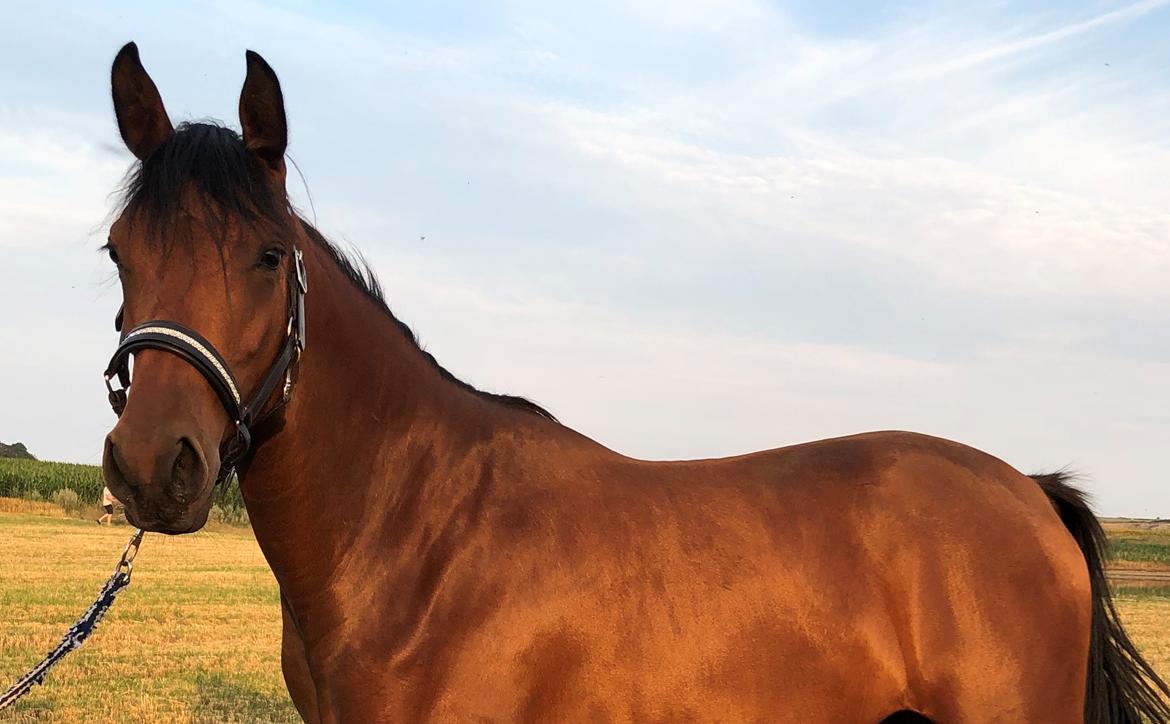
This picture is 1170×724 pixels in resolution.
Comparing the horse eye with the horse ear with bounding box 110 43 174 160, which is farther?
the horse ear with bounding box 110 43 174 160

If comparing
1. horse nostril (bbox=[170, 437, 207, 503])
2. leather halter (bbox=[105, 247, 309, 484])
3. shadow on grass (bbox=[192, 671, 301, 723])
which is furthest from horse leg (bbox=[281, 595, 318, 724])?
shadow on grass (bbox=[192, 671, 301, 723])

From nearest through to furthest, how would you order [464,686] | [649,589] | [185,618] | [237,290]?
[237,290]
[464,686]
[649,589]
[185,618]

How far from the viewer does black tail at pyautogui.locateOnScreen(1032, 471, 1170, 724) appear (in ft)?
12.7

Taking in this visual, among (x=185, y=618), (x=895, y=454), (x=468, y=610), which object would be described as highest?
(x=895, y=454)

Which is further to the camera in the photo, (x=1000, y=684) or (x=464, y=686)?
(x=1000, y=684)

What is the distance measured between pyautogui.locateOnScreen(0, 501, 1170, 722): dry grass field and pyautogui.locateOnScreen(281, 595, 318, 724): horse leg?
568cm

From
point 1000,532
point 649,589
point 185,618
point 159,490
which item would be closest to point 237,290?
point 159,490

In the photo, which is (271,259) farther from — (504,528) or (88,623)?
(88,623)

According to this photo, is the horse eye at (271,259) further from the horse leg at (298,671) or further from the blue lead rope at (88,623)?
the blue lead rope at (88,623)

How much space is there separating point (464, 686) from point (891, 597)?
65.3 inches

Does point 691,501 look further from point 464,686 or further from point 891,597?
point 464,686

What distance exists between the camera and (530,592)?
10.2 ft

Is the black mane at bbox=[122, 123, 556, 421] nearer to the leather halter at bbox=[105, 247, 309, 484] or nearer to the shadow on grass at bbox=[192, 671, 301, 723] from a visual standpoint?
the leather halter at bbox=[105, 247, 309, 484]

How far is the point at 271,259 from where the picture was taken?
2863mm
